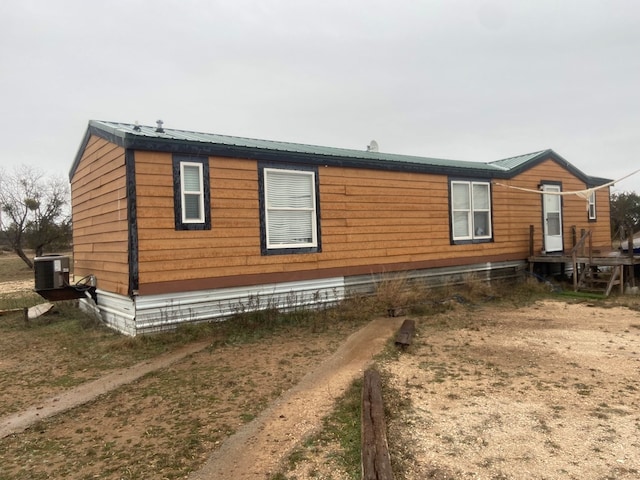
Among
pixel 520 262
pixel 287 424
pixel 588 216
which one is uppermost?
pixel 588 216

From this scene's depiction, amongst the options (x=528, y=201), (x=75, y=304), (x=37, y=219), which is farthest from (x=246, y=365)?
(x=37, y=219)

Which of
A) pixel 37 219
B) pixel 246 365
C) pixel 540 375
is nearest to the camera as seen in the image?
pixel 540 375

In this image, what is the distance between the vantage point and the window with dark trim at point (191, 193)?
24.3 feet

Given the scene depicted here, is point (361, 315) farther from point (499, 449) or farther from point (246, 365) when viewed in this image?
point (499, 449)

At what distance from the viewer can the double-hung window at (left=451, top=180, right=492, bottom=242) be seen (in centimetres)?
1146

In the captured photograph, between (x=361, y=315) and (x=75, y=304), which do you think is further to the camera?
(x=75, y=304)

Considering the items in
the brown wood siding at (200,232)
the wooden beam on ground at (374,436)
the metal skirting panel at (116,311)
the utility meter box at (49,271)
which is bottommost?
the wooden beam on ground at (374,436)

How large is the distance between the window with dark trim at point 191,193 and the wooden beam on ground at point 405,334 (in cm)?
355

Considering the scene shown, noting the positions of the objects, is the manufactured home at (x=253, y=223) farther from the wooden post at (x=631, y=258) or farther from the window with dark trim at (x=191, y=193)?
the wooden post at (x=631, y=258)

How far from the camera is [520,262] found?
12719mm

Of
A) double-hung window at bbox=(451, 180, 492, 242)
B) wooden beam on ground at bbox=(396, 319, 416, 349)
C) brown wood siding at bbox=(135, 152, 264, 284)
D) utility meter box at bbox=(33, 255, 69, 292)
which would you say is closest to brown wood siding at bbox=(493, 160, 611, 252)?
double-hung window at bbox=(451, 180, 492, 242)

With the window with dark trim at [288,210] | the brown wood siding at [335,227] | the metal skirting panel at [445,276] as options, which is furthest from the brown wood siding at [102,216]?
the metal skirting panel at [445,276]

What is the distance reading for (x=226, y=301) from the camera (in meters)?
7.92

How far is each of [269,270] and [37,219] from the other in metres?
26.3
